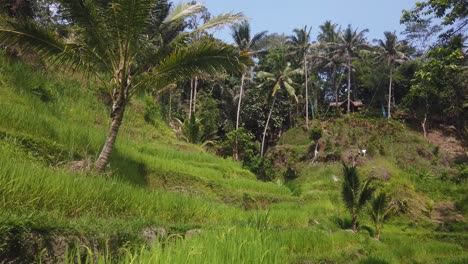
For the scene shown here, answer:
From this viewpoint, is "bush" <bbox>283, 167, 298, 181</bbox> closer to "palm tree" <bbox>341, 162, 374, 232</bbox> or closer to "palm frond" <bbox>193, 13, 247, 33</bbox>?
"palm tree" <bbox>341, 162, 374, 232</bbox>

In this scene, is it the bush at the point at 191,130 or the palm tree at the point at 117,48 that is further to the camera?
the bush at the point at 191,130

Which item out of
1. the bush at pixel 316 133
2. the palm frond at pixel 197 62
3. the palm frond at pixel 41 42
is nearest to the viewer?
the palm frond at pixel 41 42

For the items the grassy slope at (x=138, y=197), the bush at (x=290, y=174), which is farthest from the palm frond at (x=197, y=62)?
the bush at (x=290, y=174)

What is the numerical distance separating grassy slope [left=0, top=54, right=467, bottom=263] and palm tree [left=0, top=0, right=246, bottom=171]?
136 cm

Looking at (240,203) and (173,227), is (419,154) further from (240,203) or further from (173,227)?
(173,227)

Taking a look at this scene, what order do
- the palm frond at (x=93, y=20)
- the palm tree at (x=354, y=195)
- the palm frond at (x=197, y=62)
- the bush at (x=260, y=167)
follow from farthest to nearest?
the bush at (x=260, y=167) < the palm tree at (x=354, y=195) < the palm frond at (x=197, y=62) < the palm frond at (x=93, y=20)

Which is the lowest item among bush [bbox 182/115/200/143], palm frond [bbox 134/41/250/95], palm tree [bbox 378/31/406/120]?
bush [bbox 182/115/200/143]

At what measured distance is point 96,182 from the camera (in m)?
5.91

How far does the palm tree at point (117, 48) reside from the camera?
26.3 ft

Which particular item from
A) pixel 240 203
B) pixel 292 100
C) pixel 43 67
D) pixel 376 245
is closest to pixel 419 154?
pixel 292 100

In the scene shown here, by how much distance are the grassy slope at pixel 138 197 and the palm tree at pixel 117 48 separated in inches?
53.6

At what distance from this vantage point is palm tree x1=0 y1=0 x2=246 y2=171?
8023 millimetres

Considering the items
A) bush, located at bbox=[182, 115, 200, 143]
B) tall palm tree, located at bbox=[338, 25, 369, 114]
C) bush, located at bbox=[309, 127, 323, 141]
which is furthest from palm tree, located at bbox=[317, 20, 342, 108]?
bush, located at bbox=[182, 115, 200, 143]

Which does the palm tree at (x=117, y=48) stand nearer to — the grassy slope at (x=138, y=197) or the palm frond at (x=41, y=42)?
the palm frond at (x=41, y=42)
